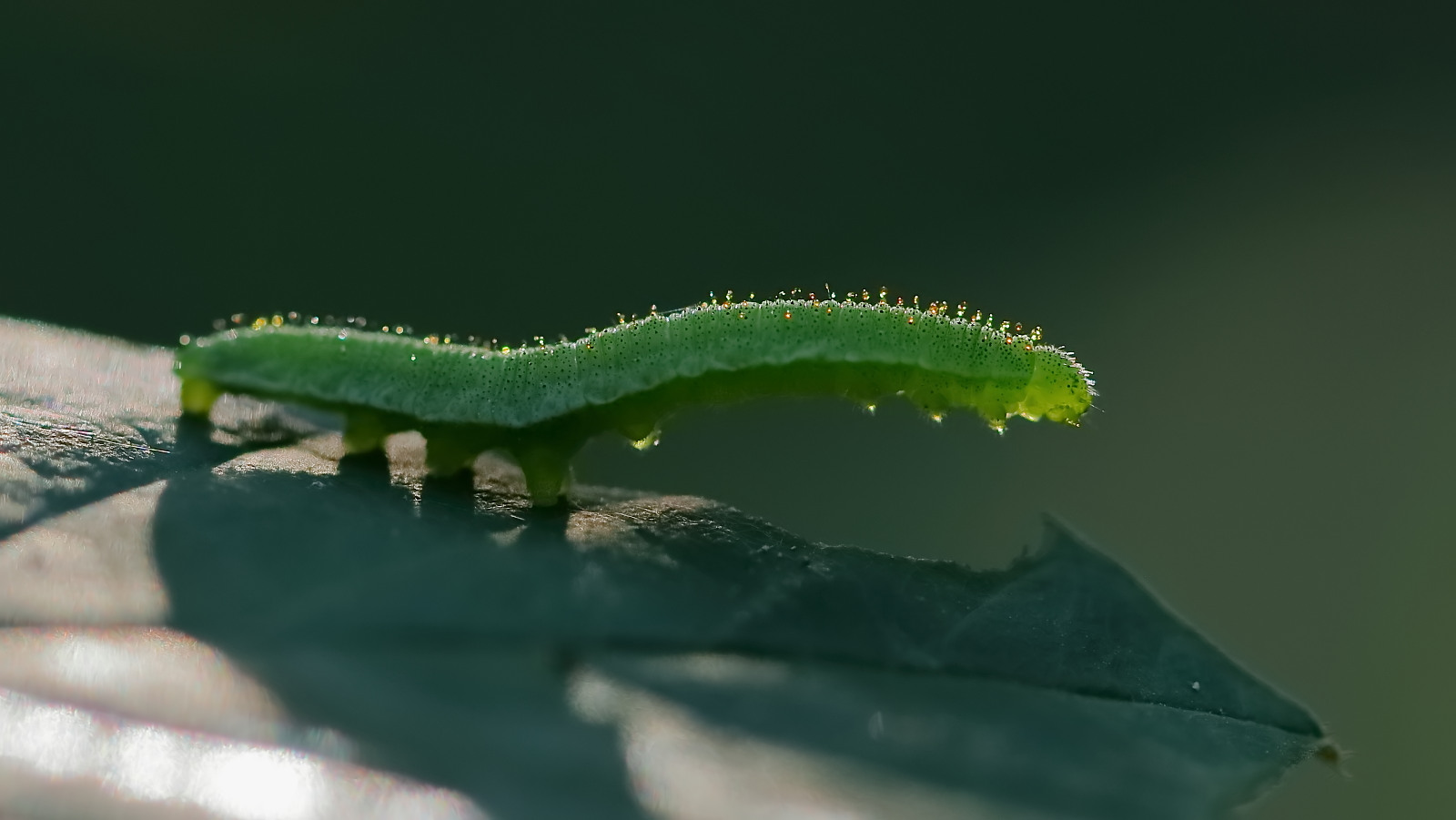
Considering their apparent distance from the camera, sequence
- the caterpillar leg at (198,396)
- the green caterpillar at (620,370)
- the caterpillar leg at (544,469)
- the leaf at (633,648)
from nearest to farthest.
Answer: the leaf at (633,648)
the caterpillar leg at (544,469)
the caterpillar leg at (198,396)
the green caterpillar at (620,370)

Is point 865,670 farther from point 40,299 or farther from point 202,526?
point 40,299

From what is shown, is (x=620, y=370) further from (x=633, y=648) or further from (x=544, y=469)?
(x=633, y=648)

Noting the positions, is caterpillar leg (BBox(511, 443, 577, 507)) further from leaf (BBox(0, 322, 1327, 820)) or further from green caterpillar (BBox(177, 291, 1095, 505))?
leaf (BBox(0, 322, 1327, 820))

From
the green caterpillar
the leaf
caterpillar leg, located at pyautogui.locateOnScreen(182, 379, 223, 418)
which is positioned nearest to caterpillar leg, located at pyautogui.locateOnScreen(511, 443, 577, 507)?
the green caterpillar

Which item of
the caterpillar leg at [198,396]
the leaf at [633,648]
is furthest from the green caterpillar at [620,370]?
the leaf at [633,648]

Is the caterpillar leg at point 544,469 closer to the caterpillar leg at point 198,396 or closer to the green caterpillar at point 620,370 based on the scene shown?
the green caterpillar at point 620,370
